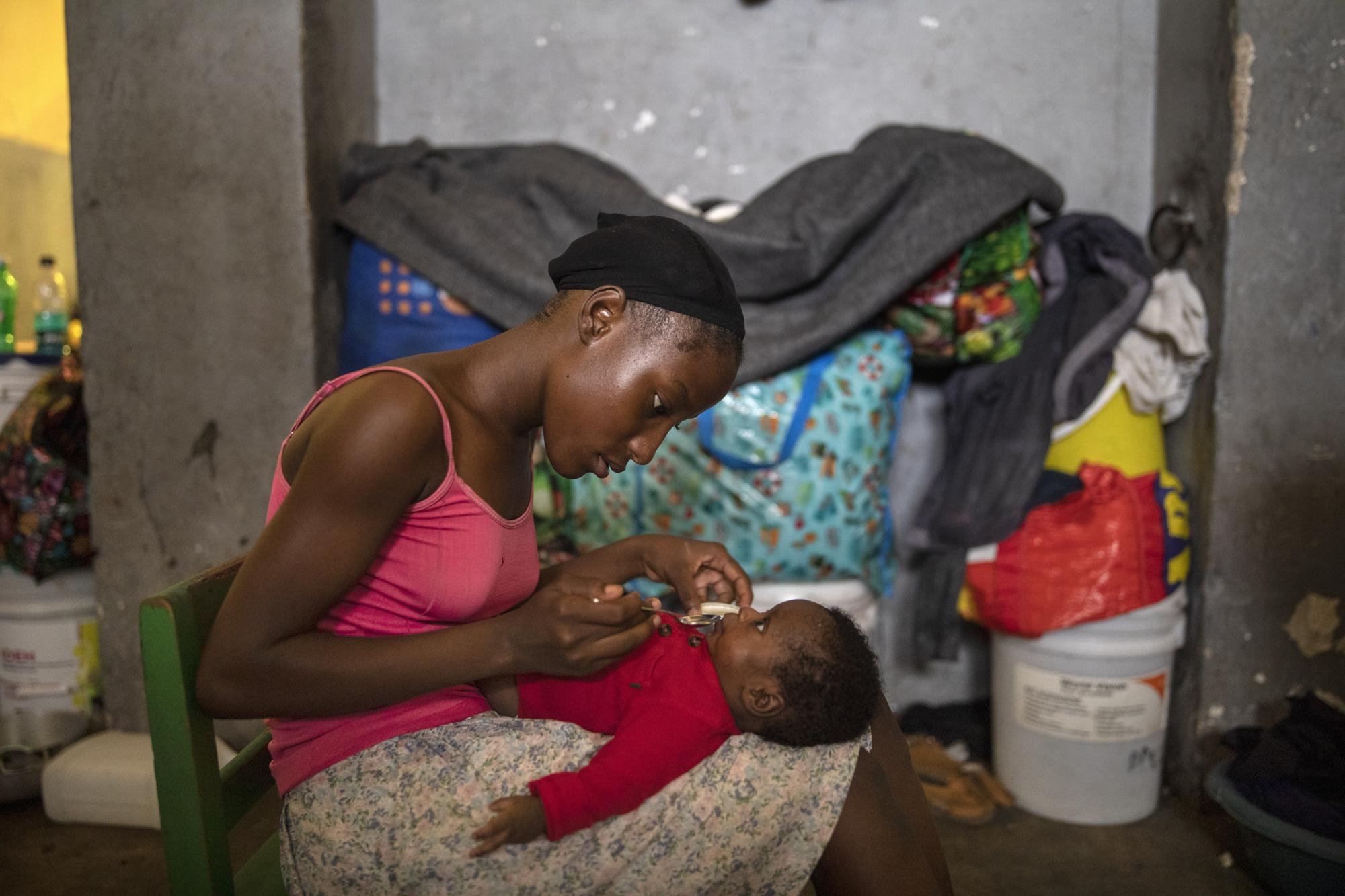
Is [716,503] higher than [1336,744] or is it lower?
higher

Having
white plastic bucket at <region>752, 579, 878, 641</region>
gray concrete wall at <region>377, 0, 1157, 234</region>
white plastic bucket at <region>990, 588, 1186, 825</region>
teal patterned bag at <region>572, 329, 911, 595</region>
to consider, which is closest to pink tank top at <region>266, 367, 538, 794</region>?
teal patterned bag at <region>572, 329, 911, 595</region>

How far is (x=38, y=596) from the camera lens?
107 inches

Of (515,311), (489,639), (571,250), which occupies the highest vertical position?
(571,250)

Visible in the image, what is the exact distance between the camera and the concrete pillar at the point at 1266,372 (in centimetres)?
235

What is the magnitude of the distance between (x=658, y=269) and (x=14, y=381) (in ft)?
8.39

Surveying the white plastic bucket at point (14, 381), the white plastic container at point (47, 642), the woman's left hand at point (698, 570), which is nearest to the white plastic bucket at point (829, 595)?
the woman's left hand at point (698, 570)

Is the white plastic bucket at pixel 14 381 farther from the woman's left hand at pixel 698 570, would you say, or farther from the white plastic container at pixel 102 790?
the woman's left hand at pixel 698 570

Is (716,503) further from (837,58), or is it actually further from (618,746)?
(837,58)

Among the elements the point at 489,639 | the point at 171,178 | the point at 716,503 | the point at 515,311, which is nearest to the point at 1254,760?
the point at 716,503

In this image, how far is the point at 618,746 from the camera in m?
1.21

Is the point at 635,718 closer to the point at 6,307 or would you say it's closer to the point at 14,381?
the point at 14,381

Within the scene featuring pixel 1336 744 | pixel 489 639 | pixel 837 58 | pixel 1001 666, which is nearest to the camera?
pixel 489 639

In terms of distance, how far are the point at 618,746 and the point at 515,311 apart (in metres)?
1.45

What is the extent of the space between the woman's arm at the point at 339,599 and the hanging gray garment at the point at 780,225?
130 centimetres
